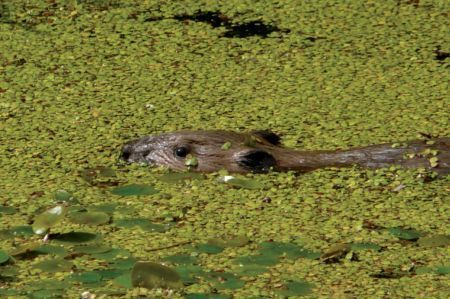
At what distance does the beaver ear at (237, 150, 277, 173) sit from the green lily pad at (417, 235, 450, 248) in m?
0.99

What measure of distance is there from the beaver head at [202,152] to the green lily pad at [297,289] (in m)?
1.22

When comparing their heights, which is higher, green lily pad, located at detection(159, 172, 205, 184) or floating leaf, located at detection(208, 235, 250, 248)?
floating leaf, located at detection(208, 235, 250, 248)

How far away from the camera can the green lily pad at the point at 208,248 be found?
474 cm

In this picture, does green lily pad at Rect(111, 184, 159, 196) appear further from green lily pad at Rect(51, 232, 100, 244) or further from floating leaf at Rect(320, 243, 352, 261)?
floating leaf at Rect(320, 243, 352, 261)

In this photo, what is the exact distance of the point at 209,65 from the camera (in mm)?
6828

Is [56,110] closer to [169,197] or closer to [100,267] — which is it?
[169,197]

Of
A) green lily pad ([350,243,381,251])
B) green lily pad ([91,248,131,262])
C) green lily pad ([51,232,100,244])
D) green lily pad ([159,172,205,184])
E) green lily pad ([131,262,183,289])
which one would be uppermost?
green lily pad ([131,262,183,289])

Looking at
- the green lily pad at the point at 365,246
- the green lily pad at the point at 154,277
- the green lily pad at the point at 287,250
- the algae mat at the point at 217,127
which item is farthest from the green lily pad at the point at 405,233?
the green lily pad at the point at 154,277

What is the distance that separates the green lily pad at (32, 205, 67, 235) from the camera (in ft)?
15.9

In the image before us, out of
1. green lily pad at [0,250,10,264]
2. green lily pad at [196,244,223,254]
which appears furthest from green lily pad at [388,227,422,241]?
green lily pad at [0,250,10,264]

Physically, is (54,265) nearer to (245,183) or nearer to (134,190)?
(134,190)

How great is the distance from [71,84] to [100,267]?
2.18m

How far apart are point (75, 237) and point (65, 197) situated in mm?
428

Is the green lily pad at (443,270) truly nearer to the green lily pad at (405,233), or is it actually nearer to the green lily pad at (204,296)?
the green lily pad at (405,233)
